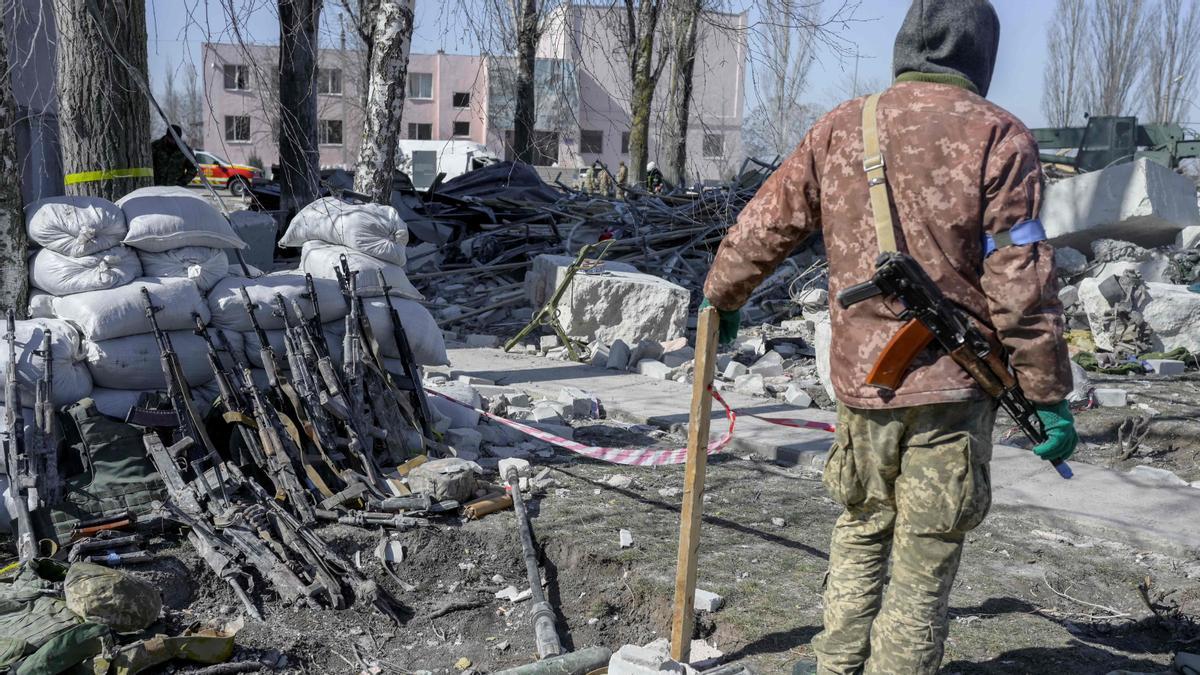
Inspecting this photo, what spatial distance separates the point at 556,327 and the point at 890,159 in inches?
257

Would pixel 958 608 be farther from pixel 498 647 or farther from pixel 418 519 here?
pixel 418 519

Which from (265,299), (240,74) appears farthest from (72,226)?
(240,74)

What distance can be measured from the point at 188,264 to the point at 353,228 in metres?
1.00

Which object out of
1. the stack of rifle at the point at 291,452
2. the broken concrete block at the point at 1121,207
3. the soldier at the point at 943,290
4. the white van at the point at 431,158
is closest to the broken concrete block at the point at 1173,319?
the broken concrete block at the point at 1121,207

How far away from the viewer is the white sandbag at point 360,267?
5.68 m

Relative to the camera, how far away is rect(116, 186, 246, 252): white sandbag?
490 cm

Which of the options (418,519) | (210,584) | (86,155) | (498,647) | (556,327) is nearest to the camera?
(498,647)

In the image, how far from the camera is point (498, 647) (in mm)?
3668

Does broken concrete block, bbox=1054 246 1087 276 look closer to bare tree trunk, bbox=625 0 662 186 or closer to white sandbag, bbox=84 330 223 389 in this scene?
bare tree trunk, bbox=625 0 662 186

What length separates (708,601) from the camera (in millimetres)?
3652

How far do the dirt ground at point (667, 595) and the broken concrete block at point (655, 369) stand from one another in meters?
3.23

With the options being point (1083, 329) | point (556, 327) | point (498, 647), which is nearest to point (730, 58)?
point (556, 327)

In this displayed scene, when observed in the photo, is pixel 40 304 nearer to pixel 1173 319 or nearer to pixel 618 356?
pixel 618 356

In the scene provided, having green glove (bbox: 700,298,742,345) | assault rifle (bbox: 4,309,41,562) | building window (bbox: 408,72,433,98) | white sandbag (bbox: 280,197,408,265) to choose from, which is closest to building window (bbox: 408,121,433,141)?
building window (bbox: 408,72,433,98)
